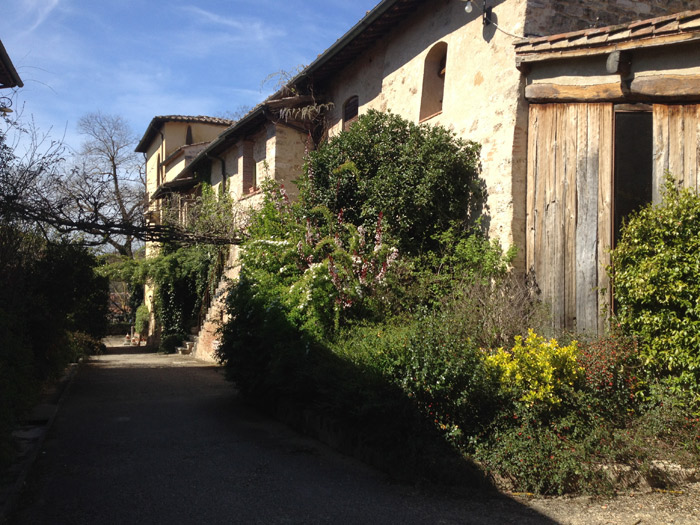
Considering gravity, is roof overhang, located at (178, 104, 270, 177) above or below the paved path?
above

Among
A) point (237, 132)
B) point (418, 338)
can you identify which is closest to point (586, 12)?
point (418, 338)

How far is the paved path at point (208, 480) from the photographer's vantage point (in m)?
4.75

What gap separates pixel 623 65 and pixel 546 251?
8.10 feet

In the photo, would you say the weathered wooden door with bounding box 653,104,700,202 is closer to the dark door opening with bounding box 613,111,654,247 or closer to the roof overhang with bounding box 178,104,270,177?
the dark door opening with bounding box 613,111,654,247

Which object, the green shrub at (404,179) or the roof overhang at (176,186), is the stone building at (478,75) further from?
the roof overhang at (176,186)

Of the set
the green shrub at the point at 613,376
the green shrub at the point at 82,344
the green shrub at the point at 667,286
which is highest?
the green shrub at the point at 667,286

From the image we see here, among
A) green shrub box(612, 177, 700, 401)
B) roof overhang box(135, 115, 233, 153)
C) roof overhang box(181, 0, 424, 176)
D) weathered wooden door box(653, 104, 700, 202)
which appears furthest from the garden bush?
roof overhang box(135, 115, 233, 153)

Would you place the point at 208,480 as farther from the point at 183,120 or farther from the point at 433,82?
the point at 183,120

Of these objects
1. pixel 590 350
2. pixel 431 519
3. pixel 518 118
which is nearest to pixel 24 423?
pixel 431 519

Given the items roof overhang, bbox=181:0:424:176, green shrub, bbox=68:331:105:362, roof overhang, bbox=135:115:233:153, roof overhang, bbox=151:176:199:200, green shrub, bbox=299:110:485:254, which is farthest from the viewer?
roof overhang, bbox=135:115:233:153

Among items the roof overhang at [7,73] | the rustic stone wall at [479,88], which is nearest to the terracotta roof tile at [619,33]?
the rustic stone wall at [479,88]

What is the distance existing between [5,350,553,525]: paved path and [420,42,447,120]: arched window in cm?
602

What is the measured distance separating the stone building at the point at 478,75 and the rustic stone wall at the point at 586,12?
1 cm

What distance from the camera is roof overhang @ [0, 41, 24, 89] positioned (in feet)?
29.2
